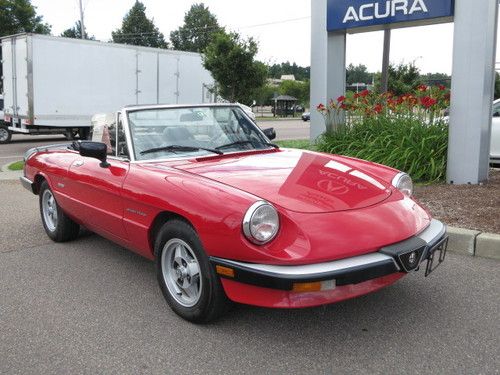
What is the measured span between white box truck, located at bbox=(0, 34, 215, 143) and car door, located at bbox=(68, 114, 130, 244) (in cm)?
1179

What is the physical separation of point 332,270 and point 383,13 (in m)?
6.08

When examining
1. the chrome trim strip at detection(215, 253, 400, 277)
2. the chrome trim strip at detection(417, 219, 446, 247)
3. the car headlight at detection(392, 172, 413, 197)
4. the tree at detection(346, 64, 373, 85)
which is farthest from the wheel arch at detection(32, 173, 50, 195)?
the tree at detection(346, 64, 373, 85)

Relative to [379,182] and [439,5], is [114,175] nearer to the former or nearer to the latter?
[379,182]

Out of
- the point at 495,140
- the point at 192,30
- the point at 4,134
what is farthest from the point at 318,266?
the point at 192,30

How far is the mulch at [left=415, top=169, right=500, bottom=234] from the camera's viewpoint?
16.3ft

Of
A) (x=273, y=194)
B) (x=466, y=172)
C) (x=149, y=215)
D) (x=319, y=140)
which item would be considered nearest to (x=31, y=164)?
(x=149, y=215)

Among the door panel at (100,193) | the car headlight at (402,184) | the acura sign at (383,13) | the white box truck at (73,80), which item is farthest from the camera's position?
the white box truck at (73,80)

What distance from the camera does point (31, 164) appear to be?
5520 millimetres

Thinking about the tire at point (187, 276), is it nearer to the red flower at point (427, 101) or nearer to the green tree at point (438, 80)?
the red flower at point (427, 101)

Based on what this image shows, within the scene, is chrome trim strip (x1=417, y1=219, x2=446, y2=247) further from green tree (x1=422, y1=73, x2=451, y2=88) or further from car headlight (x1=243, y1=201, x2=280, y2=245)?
green tree (x1=422, y1=73, x2=451, y2=88)

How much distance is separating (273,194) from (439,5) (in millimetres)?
5244

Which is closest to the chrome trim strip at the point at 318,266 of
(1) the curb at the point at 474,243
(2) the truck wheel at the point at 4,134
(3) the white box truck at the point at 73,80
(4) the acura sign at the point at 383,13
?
(1) the curb at the point at 474,243

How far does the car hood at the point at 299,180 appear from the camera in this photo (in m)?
3.10

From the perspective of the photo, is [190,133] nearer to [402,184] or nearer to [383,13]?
[402,184]
